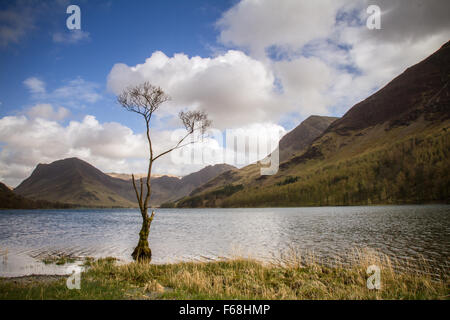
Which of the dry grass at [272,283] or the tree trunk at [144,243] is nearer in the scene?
the dry grass at [272,283]

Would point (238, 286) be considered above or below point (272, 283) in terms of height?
above

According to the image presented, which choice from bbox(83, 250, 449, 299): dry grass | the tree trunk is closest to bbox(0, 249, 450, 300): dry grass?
bbox(83, 250, 449, 299): dry grass

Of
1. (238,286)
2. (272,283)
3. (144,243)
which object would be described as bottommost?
(144,243)

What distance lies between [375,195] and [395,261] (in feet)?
644

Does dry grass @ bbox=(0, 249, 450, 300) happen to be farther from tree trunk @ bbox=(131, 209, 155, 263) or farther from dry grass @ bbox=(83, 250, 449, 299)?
tree trunk @ bbox=(131, 209, 155, 263)

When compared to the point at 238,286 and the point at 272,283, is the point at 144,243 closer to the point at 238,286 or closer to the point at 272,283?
the point at 238,286

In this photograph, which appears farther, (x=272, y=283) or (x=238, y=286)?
(x=272, y=283)

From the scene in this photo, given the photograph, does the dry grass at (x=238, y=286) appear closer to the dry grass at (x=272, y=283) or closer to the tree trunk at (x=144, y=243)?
the dry grass at (x=272, y=283)

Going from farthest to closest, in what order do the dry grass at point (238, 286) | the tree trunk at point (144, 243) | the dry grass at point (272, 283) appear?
1. the tree trunk at point (144, 243)
2. the dry grass at point (272, 283)
3. the dry grass at point (238, 286)

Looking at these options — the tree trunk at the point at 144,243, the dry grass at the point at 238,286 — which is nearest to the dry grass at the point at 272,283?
the dry grass at the point at 238,286

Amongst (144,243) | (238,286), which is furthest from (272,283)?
(144,243)

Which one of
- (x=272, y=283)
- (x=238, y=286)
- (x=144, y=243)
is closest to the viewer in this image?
(x=238, y=286)
